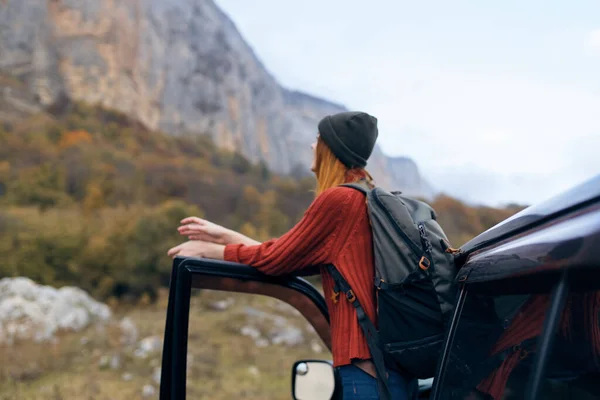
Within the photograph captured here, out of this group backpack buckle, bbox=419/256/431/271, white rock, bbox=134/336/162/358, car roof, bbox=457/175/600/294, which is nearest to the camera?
car roof, bbox=457/175/600/294

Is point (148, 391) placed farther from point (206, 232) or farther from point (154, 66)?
point (154, 66)

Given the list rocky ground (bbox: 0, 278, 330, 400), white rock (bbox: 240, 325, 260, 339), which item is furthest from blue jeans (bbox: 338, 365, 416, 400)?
white rock (bbox: 240, 325, 260, 339)

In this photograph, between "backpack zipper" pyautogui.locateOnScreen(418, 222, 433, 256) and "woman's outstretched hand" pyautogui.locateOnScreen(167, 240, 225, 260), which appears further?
"woman's outstretched hand" pyautogui.locateOnScreen(167, 240, 225, 260)

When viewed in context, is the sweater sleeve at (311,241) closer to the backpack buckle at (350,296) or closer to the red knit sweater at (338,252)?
the red knit sweater at (338,252)

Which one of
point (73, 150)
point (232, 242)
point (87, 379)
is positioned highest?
point (73, 150)

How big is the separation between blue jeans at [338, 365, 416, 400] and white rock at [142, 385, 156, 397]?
5.73 metres

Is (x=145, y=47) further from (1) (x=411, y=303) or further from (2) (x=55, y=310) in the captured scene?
(1) (x=411, y=303)

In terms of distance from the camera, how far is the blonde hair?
5.27 feet

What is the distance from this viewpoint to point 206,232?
1.54 m

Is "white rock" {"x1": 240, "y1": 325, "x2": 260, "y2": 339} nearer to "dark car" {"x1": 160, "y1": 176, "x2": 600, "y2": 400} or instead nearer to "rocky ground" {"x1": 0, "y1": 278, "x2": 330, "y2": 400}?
"rocky ground" {"x1": 0, "y1": 278, "x2": 330, "y2": 400}

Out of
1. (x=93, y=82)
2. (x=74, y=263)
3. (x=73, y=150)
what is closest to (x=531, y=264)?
(x=74, y=263)

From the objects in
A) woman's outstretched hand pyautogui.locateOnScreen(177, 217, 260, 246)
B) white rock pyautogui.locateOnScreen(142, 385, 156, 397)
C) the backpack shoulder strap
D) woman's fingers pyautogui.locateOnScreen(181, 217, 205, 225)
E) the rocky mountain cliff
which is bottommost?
white rock pyautogui.locateOnScreen(142, 385, 156, 397)

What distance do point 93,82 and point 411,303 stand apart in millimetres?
51253

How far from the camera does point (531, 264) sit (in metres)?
0.66
